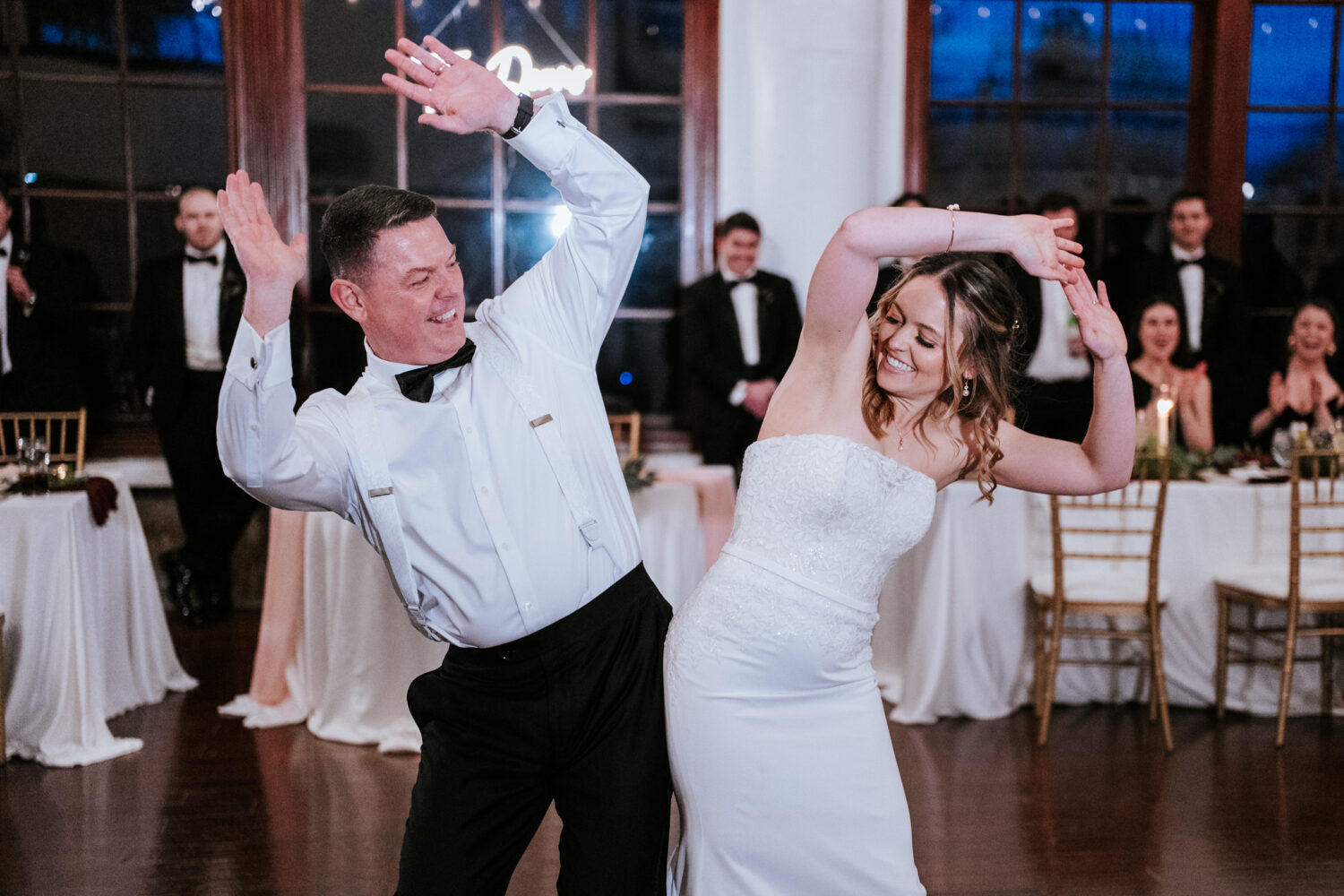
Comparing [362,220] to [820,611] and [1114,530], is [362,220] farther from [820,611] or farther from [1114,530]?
[1114,530]

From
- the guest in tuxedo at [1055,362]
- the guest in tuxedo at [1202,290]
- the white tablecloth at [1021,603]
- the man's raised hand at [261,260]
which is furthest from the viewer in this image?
the guest in tuxedo at [1202,290]

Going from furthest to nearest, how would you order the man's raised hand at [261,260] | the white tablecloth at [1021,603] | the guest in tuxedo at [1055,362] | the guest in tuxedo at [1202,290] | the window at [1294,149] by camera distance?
1. the window at [1294,149]
2. the guest in tuxedo at [1202,290]
3. the guest in tuxedo at [1055,362]
4. the white tablecloth at [1021,603]
5. the man's raised hand at [261,260]

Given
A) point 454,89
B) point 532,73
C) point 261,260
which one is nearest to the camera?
point 261,260

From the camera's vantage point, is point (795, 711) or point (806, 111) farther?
point (806, 111)

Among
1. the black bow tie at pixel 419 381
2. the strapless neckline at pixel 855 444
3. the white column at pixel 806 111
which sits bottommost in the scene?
the strapless neckline at pixel 855 444

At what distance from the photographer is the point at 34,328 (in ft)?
17.3

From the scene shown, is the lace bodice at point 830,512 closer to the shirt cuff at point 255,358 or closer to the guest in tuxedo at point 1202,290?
the shirt cuff at point 255,358

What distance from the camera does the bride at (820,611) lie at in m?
1.65

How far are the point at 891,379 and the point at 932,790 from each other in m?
2.09

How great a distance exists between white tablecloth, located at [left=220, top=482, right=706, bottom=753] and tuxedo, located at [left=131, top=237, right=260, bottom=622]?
5.75ft

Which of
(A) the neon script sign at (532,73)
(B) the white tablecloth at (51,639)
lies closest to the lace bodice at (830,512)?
(B) the white tablecloth at (51,639)

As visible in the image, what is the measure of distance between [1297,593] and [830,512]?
293 centimetres

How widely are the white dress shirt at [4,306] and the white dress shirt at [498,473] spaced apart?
13.9 feet

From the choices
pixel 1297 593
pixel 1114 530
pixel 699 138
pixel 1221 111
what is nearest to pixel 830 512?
pixel 1114 530
